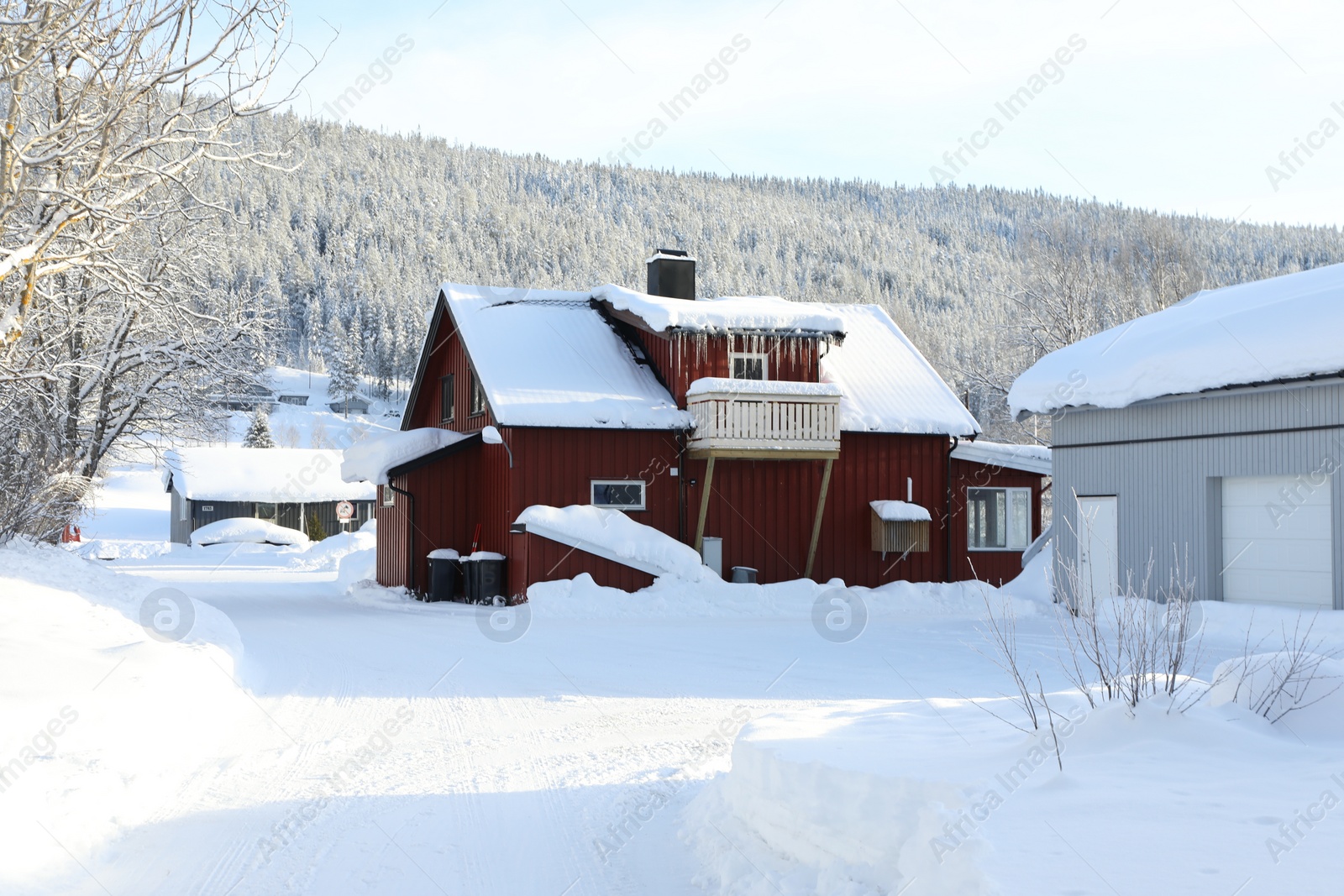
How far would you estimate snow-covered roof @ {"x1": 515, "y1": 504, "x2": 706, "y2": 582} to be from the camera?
768 inches

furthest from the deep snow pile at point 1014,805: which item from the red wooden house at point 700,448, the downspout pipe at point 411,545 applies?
the downspout pipe at point 411,545

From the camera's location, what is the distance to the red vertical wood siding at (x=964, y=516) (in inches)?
941

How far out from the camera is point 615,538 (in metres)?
19.9

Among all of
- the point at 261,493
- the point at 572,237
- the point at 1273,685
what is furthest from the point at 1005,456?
the point at 572,237

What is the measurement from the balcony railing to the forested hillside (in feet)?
232

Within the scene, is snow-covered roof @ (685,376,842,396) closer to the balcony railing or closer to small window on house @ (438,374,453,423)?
the balcony railing

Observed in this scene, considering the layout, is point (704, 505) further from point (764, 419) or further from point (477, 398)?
point (477, 398)

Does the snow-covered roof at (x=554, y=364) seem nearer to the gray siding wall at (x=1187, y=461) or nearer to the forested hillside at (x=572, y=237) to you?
the gray siding wall at (x=1187, y=461)

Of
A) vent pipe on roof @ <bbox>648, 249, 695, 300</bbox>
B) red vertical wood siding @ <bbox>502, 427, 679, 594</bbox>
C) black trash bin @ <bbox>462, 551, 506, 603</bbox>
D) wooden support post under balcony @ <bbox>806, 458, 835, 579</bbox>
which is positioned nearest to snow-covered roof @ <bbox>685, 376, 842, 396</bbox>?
red vertical wood siding @ <bbox>502, 427, 679, 594</bbox>

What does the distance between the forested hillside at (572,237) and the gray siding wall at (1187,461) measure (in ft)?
241

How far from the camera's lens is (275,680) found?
11367 millimetres

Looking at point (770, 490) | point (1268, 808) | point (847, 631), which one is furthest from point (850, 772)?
point (770, 490)

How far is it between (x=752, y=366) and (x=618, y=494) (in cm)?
400

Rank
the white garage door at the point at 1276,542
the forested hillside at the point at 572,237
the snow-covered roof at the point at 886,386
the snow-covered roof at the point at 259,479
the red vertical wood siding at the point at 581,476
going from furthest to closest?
the forested hillside at the point at 572,237
the snow-covered roof at the point at 259,479
the snow-covered roof at the point at 886,386
the red vertical wood siding at the point at 581,476
the white garage door at the point at 1276,542
